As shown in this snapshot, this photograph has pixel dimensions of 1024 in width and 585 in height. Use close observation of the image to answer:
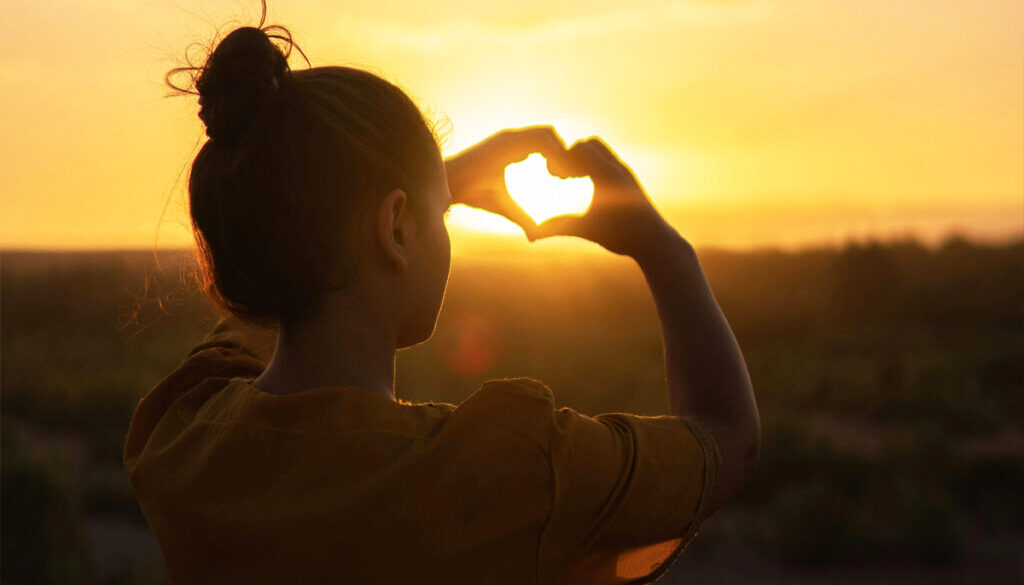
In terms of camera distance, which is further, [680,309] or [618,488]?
[680,309]

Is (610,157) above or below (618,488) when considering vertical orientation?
above

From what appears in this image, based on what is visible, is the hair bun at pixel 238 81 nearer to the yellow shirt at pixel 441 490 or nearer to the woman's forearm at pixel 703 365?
the yellow shirt at pixel 441 490

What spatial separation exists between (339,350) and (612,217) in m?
A: 0.35

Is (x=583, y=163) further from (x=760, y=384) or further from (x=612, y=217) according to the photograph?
(x=760, y=384)

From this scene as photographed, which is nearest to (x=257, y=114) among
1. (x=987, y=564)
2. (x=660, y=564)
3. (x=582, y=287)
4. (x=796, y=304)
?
(x=660, y=564)

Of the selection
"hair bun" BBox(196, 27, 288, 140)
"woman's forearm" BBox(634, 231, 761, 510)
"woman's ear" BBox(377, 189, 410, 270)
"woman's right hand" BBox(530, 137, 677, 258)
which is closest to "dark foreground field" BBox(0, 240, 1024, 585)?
"hair bun" BBox(196, 27, 288, 140)

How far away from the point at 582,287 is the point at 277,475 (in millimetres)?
29501

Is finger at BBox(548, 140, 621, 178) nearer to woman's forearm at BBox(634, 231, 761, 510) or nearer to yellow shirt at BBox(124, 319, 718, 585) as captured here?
woman's forearm at BBox(634, 231, 761, 510)

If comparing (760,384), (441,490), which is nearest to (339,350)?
(441,490)

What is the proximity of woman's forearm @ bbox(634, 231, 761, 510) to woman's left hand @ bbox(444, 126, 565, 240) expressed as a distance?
0.62ft

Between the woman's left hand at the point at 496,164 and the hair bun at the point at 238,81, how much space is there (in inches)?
11.5

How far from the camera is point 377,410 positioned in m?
1.10

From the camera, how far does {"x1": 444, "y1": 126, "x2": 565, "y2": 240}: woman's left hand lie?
1.32m

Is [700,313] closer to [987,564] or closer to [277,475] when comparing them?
[277,475]
